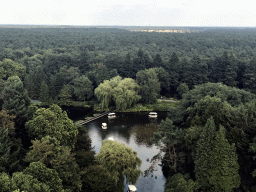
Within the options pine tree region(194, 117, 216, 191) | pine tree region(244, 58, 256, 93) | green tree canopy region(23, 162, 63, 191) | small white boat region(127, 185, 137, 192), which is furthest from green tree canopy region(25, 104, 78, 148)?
pine tree region(244, 58, 256, 93)

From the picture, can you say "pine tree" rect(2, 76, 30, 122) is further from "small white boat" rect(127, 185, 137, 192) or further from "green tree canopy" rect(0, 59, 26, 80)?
"green tree canopy" rect(0, 59, 26, 80)

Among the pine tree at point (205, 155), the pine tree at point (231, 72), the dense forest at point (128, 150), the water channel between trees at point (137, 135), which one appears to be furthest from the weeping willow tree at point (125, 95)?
the pine tree at point (205, 155)

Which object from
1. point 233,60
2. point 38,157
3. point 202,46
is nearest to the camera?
point 38,157

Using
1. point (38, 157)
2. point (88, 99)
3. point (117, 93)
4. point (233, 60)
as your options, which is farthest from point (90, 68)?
point (38, 157)

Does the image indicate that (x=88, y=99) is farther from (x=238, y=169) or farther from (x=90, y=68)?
(x=238, y=169)

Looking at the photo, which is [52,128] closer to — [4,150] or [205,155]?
[4,150]
